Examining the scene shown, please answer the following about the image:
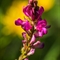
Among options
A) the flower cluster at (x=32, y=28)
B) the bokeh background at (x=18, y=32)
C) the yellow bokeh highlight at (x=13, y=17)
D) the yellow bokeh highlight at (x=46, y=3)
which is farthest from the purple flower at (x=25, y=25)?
the yellow bokeh highlight at (x=46, y=3)

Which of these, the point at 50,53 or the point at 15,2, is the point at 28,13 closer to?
the point at 50,53

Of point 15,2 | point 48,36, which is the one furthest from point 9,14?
point 48,36

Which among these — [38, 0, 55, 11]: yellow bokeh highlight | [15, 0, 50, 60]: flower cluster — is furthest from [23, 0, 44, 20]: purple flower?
[38, 0, 55, 11]: yellow bokeh highlight

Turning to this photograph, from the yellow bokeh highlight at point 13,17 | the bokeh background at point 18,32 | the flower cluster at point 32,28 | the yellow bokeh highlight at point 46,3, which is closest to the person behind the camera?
the flower cluster at point 32,28

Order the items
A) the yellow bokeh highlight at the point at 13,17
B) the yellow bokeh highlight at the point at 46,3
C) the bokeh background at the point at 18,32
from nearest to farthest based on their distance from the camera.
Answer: the bokeh background at the point at 18,32 → the yellow bokeh highlight at the point at 13,17 → the yellow bokeh highlight at the point at 46,3

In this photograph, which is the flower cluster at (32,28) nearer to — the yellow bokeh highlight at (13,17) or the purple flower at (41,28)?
the purple flower at (41,28)

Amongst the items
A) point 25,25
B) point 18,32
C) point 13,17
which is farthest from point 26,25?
point 13,17

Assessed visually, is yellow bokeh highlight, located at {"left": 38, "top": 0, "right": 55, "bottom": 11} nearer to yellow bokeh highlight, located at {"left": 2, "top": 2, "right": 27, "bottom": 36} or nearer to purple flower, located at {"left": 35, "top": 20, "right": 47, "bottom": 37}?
yellow bokeh highlight, located at {"left": 2, "top": 2, "right": 27, "bottom": 36}

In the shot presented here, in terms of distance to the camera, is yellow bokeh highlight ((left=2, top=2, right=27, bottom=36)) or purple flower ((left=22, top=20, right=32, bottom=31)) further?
yellow bokeh highlight ((left=2, top=2, right=27, bottom=36))

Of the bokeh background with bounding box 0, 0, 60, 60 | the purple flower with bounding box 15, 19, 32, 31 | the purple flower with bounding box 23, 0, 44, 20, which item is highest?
the purple flower with bounding box 23, 0, 44, 20

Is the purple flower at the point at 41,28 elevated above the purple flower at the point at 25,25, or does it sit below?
below

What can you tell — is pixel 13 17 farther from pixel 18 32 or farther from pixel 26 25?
pixel 26 25
